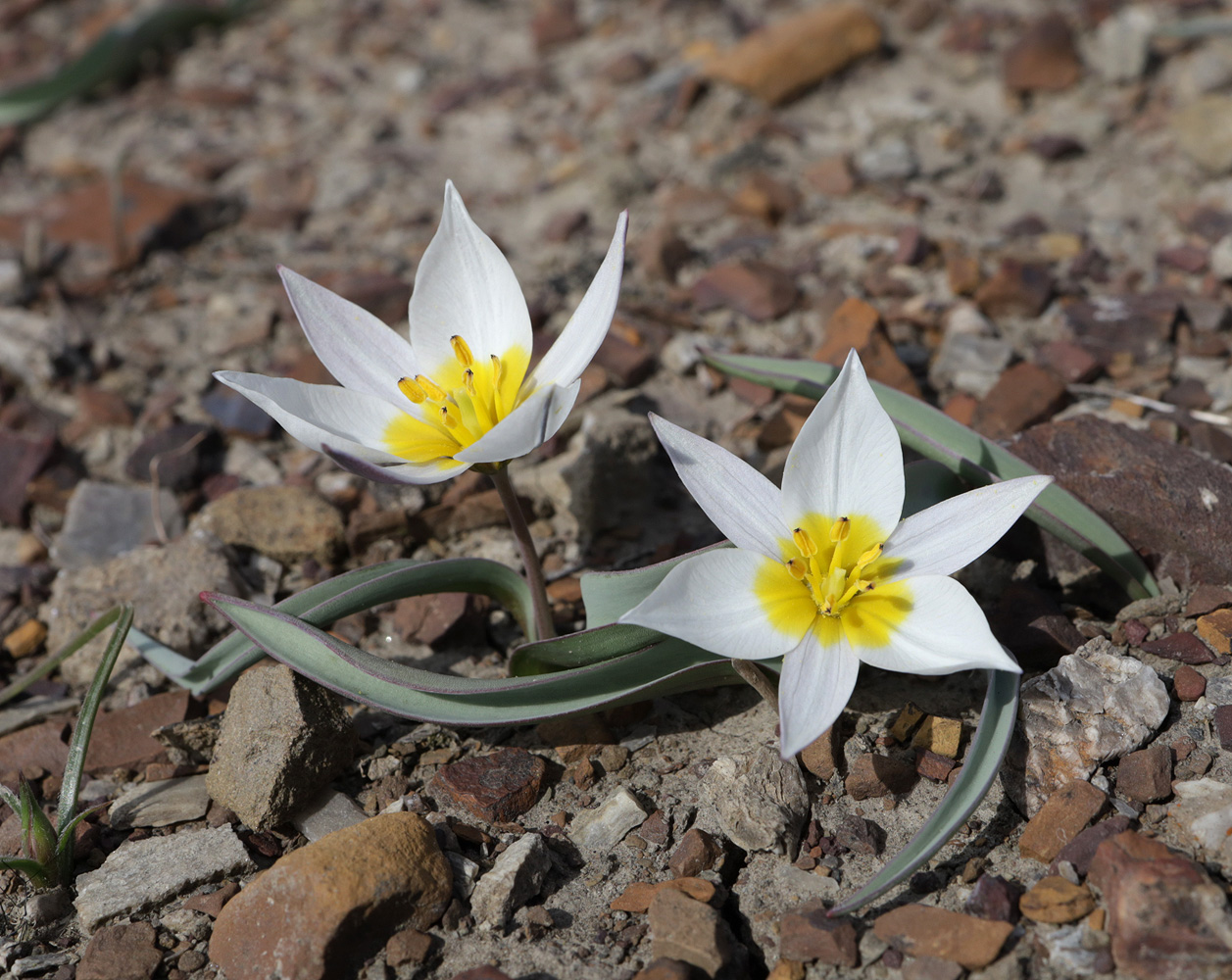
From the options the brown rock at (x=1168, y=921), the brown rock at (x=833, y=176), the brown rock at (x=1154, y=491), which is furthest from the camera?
the brown rock at (x=833, y=176)

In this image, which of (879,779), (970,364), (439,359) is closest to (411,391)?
(439,359)

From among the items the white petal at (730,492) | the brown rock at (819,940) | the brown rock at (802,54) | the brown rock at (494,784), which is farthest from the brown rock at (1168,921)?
the brown rock at (802,54)

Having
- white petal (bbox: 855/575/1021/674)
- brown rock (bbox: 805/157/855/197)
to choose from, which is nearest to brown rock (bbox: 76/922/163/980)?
white petal (bbox: 855/575/1021/674)

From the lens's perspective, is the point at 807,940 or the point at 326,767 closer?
the point at 807,940

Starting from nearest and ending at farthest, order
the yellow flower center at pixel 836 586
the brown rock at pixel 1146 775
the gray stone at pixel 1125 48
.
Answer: the yellow flower center at pixel 836 586
the brown rock at pixel 1146 775
the gray stone at pixel 1125 48

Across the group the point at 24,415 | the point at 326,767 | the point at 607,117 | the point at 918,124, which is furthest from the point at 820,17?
the point at 326,767

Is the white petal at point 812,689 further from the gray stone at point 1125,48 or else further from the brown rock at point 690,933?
the gray stone at point 1125,48

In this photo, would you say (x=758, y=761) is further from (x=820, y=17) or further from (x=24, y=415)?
(x=820, y=17)

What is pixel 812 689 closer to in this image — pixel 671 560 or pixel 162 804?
pixel 671 560
